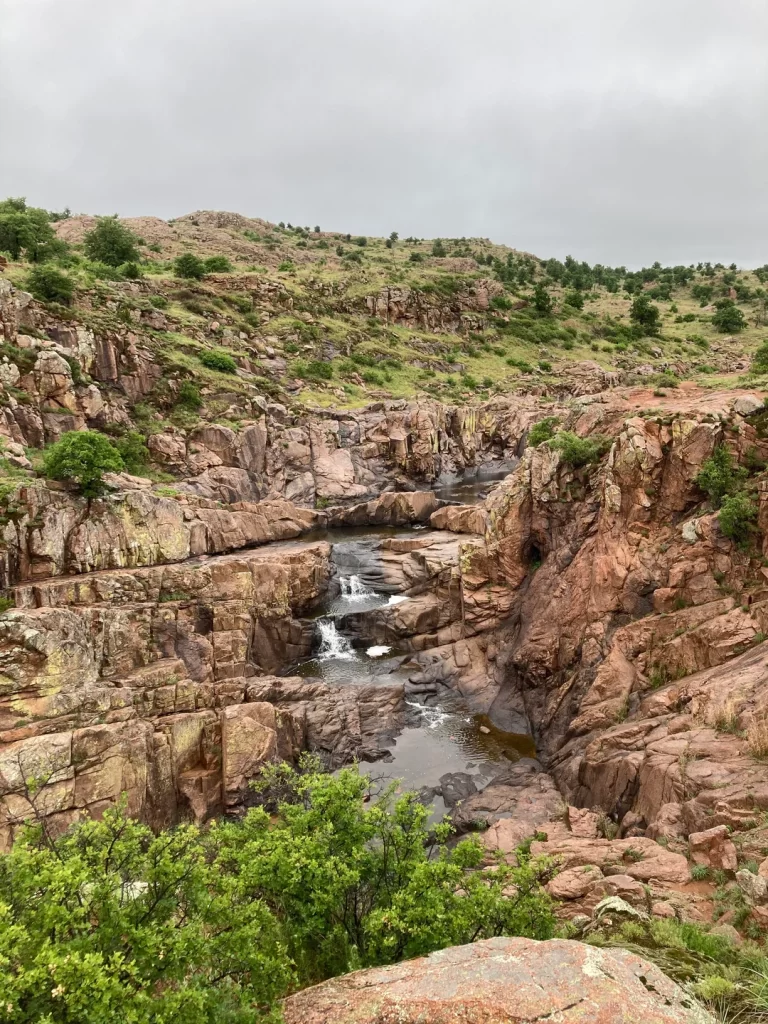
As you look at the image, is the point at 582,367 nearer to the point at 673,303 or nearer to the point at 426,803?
the point at 673,303

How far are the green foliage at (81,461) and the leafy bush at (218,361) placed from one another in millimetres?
27462

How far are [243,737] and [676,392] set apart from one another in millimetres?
26418

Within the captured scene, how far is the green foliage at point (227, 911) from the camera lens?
20.2ft

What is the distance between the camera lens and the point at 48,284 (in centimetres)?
4488

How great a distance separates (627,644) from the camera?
22328mm

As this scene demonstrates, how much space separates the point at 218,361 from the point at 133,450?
1691 cm

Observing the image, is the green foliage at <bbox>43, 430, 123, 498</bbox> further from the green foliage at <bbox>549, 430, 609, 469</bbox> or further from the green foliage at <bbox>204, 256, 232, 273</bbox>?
the green foliage at <bbox>204, 256, 232, 273</bbox>

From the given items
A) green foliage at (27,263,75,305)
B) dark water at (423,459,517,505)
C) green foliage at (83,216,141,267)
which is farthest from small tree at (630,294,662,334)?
green foliage at (27,263,75,305)

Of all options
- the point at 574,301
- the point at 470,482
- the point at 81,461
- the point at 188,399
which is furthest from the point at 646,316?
the point at 81,461

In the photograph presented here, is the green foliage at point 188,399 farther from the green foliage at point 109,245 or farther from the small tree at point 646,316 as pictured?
the small tree at point 646,316

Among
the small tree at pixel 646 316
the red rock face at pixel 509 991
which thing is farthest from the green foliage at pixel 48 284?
the small tree at pixel 646 316

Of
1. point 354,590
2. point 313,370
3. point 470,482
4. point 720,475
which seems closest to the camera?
point 720,475

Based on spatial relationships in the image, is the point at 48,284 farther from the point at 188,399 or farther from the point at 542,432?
the point at 542,432

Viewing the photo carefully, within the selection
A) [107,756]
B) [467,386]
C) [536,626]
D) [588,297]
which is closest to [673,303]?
[588,297]
